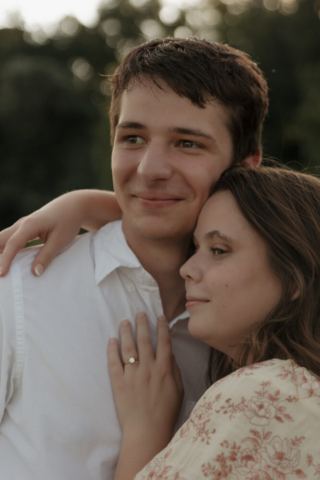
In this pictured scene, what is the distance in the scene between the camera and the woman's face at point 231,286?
2086 mm

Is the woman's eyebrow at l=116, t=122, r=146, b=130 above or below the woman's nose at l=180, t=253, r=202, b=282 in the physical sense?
above

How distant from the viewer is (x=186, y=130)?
2.27 metres

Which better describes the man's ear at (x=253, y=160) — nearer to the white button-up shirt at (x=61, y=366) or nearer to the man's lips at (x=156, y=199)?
the man's lips at (x=156, y=199)

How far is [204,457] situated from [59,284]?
35.9 inches

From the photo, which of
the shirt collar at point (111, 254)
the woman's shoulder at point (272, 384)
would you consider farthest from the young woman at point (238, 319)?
the shirt collar at point (111, 254)

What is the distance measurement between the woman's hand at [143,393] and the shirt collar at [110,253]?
0.22m

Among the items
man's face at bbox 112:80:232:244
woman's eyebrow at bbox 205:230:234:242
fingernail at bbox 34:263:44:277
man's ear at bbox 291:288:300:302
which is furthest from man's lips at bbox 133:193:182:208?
man's ear at bbox 291:288:300:302

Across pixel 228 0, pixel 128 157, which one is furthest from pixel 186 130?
pixel 228 0

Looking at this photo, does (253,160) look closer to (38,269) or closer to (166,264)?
(166,264)

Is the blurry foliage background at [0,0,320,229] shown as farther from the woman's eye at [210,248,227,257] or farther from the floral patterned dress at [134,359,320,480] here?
the floral patterned dress at [134,359,320,480]

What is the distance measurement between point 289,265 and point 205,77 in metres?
0.91

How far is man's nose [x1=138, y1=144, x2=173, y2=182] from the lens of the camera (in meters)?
2.27

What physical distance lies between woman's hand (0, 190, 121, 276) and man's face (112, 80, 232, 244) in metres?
0.24

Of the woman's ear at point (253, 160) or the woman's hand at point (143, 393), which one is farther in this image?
the woman's ear at point (253, 160)
